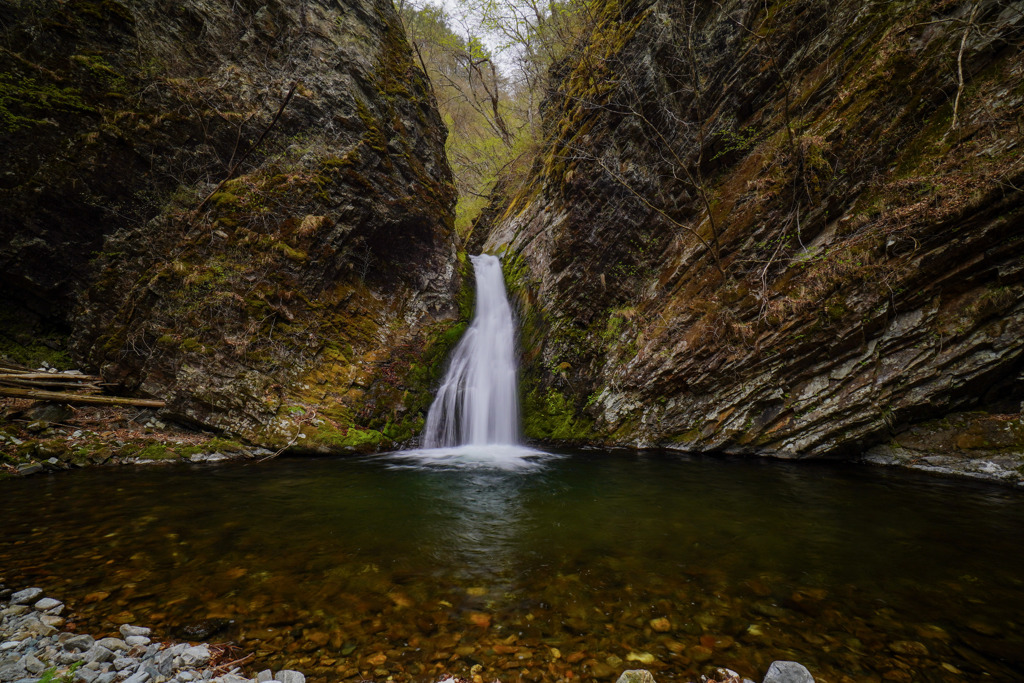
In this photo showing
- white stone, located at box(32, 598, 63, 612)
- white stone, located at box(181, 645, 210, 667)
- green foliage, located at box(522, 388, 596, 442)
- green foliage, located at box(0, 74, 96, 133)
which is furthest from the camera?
green foliage, located at box(522, 388, 596, 442)

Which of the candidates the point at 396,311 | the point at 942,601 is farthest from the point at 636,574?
the point at 396,311

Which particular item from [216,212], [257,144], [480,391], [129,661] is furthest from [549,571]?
[257,144]

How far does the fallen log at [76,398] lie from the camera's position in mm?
6070

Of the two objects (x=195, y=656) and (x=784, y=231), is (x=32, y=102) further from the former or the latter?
(x=784, y=231)

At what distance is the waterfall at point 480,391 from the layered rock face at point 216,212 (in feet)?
2.23

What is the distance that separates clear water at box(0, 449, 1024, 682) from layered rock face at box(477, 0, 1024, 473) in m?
1.73

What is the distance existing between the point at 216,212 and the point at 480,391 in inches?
278

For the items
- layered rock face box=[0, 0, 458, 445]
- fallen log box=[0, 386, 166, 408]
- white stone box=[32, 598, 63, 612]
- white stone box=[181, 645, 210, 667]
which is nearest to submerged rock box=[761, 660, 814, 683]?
white stone box=[181, 645, 210, 667]

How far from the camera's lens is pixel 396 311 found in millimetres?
9555

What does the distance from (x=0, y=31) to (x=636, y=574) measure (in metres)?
13.1

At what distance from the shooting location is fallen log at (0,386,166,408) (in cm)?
607

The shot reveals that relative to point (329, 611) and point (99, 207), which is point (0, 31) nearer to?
point (99, 207)

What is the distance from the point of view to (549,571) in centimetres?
300

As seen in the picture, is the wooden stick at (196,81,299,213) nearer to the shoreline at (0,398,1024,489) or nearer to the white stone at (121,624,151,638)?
the shoreline at (0,398,1024,489)
